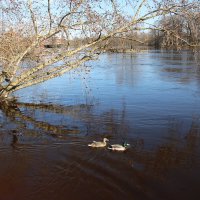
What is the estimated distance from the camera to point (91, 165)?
891cm

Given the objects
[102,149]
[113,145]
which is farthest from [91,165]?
[113,145]

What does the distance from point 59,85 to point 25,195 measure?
15.0 metres

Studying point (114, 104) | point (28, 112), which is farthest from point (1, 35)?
point (114, 104)

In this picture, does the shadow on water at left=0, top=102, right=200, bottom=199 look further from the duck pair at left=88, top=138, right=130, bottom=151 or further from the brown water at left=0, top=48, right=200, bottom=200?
the duck pair at left=88, top=138, right=130, bottom=151

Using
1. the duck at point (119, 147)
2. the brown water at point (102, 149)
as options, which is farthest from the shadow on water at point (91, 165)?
the duck at point (119, 147)

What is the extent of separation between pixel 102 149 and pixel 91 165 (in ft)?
3.56

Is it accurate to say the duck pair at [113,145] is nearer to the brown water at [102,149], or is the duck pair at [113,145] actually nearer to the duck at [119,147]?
the duck at [119,147]

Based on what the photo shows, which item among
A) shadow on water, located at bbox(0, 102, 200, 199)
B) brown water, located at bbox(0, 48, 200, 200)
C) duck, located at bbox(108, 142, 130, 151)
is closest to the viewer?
shadow on water, located at bbox(0, 102, 200, 199)

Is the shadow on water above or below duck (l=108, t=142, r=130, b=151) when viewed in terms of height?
below

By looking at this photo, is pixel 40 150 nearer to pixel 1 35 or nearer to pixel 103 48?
pixel 103 48

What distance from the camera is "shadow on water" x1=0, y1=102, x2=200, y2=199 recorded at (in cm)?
769

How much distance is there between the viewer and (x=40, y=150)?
10.1 meters

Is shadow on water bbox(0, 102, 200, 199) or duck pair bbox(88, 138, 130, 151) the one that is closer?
shadow on water bbox(0, 102, 200, 199)

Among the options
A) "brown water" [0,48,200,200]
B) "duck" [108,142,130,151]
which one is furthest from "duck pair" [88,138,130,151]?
"brown water" [0,48,200,200]
